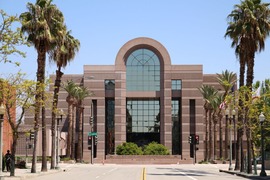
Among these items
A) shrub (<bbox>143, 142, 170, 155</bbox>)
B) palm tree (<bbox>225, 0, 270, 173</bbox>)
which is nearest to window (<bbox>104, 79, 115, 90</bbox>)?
shrub (<bbox>143, 142, 170, 155</bbox>)

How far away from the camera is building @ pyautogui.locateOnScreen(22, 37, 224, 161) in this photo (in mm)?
93375

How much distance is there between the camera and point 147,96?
9419 centimetres

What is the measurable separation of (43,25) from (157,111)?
60100 millimetres

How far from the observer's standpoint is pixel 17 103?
111 feet

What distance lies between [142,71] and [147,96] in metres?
4.55

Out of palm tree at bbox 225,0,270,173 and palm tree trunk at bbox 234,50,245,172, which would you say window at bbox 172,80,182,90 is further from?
palm tree at bbox 225,0,270,173

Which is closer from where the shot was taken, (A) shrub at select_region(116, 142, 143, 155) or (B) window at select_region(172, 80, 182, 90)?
(A) shrub at select_region(116, 142, 143, 155)

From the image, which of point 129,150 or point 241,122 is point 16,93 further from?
point 129,150

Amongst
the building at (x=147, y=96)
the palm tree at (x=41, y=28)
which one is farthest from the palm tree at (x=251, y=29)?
the building at (x=147, y=96)

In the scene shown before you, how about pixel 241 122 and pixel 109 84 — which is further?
pixel 109 84

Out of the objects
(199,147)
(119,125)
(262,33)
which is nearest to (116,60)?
(119,125)

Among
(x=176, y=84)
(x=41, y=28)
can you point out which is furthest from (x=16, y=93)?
(x=176, y=84)

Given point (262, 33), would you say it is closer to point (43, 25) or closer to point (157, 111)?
point (43, 25)

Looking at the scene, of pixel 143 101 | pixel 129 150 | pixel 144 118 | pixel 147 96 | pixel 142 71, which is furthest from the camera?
pixel 143 101
